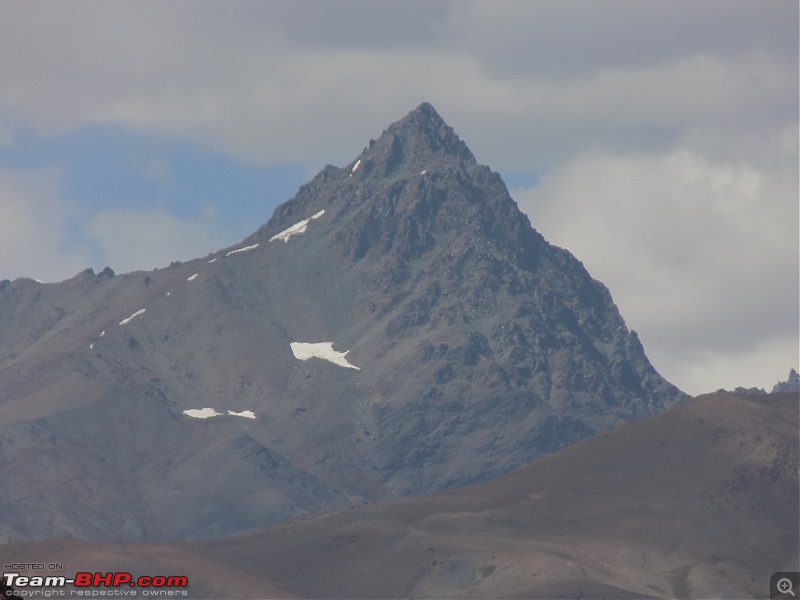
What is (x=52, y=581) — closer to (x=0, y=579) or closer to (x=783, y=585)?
(x=0, y=579)

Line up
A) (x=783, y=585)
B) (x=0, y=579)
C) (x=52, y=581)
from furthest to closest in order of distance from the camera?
(x=783, y=585)
(x=52, y=581)
(x=0, y=579)

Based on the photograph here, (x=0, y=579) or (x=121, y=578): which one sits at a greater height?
(x=121, y=578)

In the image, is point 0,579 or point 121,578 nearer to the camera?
point 0,579

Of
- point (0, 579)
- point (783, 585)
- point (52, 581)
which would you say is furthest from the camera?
point (783, 585)

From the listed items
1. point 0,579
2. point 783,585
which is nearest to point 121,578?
point 783,585

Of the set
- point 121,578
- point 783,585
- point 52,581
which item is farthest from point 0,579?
point 783,585

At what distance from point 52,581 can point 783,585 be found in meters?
49.7

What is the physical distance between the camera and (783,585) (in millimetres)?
113125

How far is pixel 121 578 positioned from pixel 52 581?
102 feet

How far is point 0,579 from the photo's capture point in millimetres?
65375

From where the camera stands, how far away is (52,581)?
88.9 meters

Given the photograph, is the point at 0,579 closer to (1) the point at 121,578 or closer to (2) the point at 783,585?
(1) the point at 121,578

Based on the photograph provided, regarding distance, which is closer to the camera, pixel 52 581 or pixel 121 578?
pixel 52 581

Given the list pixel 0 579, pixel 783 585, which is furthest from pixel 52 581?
pixel 783 585
